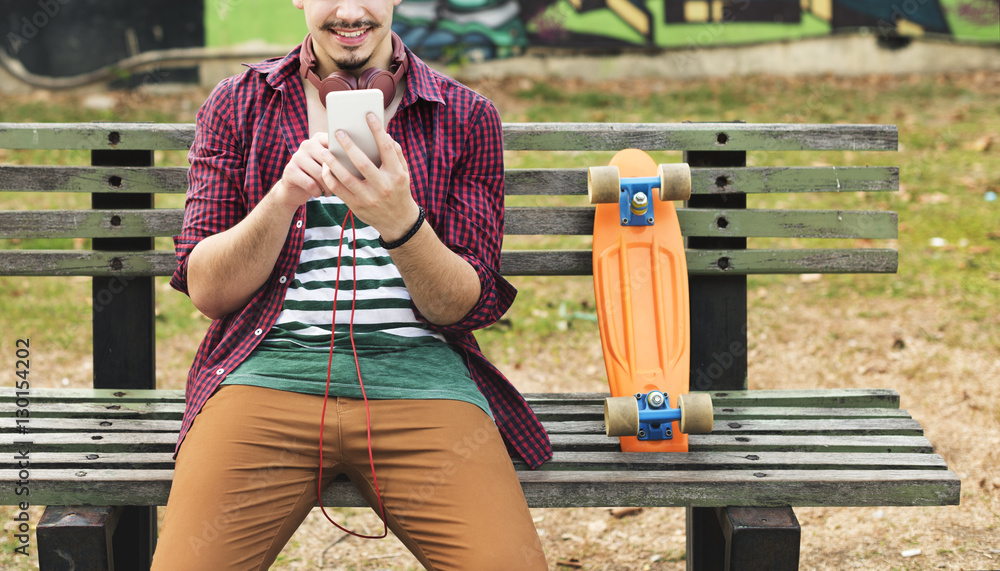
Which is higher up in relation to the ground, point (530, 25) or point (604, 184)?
point (530, 25)

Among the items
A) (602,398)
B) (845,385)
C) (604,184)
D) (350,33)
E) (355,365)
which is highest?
(350,33)

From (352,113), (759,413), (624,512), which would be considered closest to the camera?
(352,113)

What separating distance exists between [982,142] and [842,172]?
5.92 meters

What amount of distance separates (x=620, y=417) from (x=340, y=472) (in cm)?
73

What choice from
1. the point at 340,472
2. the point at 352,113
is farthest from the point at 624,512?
the point at 352,113

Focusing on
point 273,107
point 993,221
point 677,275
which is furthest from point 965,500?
point 993,221

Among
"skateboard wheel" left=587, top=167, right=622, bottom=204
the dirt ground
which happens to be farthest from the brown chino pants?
the dirt ground

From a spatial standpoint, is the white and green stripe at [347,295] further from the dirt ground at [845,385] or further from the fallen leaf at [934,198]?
the fallen leaf at [934,198]

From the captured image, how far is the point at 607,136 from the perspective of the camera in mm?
3000

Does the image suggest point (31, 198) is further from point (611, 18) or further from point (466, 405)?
point (611, 18)

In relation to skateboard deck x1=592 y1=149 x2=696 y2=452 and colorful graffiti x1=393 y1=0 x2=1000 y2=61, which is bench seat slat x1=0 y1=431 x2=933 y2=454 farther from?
colorful graffiti x1=393 y1=0 x2=1000 y2=61

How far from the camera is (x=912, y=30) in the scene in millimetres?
12008

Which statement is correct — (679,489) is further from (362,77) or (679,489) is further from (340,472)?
(362,77)

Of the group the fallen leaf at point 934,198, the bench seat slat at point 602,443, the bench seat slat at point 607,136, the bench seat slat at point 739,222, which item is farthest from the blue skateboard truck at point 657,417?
the fallen leaf at point 934,198
